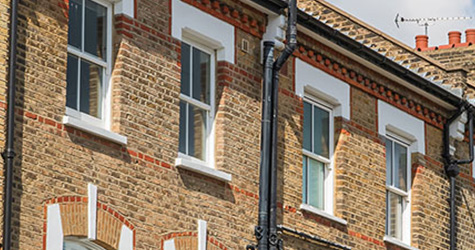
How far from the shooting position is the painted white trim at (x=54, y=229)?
18.8 m

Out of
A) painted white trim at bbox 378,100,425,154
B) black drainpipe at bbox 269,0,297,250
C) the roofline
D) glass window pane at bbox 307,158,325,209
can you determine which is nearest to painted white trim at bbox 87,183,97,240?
black drainpipe at bbox 269,0,297,250

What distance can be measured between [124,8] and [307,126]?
5.34 m

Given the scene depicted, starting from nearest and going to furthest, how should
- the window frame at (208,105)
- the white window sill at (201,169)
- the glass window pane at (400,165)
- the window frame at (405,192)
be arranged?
the white window sill at (201,169), the window frame at (208,105), the window frame at (405,192), the glass window pane at (400,165)

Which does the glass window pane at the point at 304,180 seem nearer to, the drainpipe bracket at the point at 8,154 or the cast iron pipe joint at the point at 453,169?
the cast iron pipe joint at the point at 453,169

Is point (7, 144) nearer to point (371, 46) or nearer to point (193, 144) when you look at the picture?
point (193, 144)

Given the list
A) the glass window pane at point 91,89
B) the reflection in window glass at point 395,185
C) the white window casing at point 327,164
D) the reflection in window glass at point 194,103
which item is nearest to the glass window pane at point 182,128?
the reflection in window glass at point 194,103

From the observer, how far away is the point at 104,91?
20.6 m

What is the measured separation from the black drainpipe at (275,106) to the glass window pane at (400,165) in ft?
16.2

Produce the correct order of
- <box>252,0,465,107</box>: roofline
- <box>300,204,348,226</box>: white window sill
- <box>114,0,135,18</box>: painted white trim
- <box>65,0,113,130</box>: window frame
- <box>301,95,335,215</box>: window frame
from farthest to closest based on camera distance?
<box>301,95,335,215</box>: window frame → <box>252,0,465,107</box>: roofline → <box>300,204,348,226</box>: white window sill → <box>114,0,135,18</box>: painted white trim → <box>65,0,113,130</box>: window frame

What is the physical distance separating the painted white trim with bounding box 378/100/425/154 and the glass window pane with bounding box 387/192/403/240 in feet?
3.68

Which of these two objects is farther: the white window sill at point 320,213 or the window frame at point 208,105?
the white window sill at point 320,213

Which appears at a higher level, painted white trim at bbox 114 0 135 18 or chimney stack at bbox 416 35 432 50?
chimney stack at bbox 416 35 432 50

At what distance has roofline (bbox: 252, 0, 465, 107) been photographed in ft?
79.7

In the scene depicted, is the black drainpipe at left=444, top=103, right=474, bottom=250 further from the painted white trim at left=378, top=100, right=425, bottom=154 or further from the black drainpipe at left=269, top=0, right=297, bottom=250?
the black drainpipe at left=269, top=0, right=297, bottom=250
